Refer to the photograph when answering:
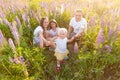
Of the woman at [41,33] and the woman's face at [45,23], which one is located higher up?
the woman's face at [45,23]

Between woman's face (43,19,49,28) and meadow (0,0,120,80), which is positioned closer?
meadow (0,0,120,80)

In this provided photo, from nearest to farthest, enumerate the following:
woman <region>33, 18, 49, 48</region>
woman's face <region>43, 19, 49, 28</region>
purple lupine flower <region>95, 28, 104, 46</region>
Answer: purple lupine flower <region>95, 28, 104, 46</region>, woman <region>33, 18, 49, 48</region>, woman's face <region>43, 19, 49, 28</region>

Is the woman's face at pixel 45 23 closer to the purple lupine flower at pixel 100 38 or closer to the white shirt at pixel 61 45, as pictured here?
the white shirt at pixel 61 45

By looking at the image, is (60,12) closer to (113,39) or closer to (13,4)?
(13,4)

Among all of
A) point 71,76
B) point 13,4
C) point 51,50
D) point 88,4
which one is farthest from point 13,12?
point 71,76

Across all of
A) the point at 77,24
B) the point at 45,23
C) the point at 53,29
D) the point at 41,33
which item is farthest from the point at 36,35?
the point at 77,24

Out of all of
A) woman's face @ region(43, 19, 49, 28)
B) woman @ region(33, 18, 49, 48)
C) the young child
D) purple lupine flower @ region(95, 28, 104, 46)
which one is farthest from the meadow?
woman's face @ region(43, 19, 49, 28)

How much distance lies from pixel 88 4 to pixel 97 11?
1.58 feet

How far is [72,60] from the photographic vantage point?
18.0 ft

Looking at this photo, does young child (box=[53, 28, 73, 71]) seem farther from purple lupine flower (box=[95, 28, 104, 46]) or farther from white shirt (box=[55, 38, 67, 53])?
purple lupine flower (box=[95, 28, 104, 46])

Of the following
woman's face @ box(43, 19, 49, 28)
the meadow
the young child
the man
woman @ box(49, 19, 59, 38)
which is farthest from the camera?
woman @ box(49, 19, 59, 38)

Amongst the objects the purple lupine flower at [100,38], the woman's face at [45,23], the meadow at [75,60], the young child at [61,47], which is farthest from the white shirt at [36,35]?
the purple lupine flower at [100,38]

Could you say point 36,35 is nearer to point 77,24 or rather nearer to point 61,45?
point 61,45

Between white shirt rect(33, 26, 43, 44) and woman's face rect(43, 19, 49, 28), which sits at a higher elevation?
woman's face rect(43, 19, 49, 28)
